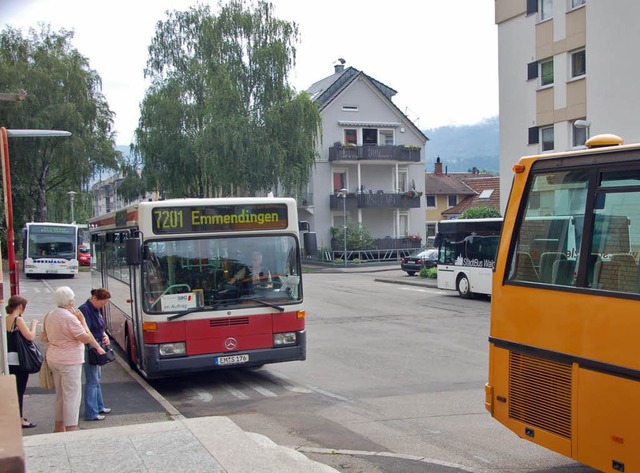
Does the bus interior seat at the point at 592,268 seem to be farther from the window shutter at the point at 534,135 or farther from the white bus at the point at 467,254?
the window shutter at the point at 534,135

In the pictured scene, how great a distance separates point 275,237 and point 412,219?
50454 millimetres

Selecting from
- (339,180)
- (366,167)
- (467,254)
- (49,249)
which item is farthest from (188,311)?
(366,167)

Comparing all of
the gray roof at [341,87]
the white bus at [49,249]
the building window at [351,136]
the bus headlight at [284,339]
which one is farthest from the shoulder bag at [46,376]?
the building window at [351,136]

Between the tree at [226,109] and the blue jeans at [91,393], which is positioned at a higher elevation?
the tree at [226,109]

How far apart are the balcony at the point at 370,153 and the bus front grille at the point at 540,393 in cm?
5039

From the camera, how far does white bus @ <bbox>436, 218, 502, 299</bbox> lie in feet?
82.2

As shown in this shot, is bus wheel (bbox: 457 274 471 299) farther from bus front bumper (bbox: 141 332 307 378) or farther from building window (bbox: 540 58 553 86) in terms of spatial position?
bus front bumper (bbox: 141 332 307 378)

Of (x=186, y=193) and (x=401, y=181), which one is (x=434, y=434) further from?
(x=401, y=181)

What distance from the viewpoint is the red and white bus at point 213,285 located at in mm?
10266

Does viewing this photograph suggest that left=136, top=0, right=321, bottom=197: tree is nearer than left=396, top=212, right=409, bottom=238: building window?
Yes

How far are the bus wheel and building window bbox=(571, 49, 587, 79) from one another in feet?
30.6

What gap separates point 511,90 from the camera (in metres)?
31.5

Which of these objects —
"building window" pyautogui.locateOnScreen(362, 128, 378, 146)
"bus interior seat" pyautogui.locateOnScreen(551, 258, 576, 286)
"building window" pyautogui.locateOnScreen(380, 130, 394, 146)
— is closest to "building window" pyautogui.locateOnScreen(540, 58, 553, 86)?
"bus interior seat" pyautogui.locateOnScreen(551, 258, 576, 286)

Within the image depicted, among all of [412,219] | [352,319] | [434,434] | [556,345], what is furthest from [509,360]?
[412,219]
